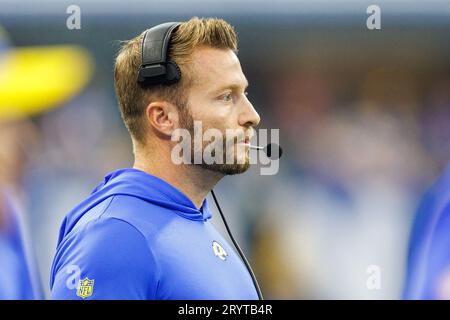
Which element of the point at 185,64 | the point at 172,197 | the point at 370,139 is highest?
the point at 185,64

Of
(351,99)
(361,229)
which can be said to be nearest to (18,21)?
(351,99)

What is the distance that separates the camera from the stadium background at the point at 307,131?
2.47 meters

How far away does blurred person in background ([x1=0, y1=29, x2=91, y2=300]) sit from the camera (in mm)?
2393

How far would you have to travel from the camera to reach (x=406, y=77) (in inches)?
105

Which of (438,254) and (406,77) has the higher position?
(406,77)

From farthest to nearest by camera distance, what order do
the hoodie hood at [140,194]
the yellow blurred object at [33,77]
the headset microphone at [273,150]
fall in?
1. the yellow blurred object at [33,77]
2. the headset microphone at [273,150]
3. the hoodie hood at [140,194]

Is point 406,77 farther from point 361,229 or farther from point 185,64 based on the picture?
point 185,64

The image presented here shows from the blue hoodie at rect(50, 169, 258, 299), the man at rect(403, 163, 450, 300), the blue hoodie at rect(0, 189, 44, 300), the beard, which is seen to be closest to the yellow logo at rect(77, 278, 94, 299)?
the blue hoodie at rect(50, 169, 258, 299)

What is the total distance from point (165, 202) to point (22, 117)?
5.50 ft

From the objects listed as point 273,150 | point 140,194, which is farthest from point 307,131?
point 140,194

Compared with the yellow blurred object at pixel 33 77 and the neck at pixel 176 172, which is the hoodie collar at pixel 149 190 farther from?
the yellow blurred object at pixel 33 77

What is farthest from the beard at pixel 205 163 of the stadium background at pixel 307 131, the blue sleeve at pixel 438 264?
the blue sleeve at pixel 438 264
